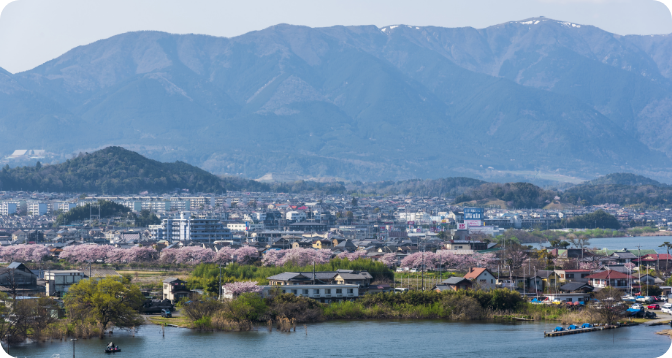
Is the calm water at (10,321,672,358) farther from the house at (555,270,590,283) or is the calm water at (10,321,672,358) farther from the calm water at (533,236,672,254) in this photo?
the calm water at (533,236,672,254)

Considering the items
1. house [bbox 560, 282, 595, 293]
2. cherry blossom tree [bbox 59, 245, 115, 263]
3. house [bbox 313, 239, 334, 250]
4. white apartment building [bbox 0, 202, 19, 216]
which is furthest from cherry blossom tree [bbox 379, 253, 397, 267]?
white apartment building [bbox 0, 202, 19, 216]

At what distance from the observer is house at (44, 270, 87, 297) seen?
29.7 metres

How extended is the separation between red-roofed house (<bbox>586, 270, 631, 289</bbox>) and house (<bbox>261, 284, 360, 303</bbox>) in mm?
9674

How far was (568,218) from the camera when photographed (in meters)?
88.5

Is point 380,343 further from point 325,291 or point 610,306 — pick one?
point 610,306

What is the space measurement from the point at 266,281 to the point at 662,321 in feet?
41.4

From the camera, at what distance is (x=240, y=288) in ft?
90.0

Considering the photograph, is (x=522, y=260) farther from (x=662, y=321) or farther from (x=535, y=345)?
(x=535, y=345)

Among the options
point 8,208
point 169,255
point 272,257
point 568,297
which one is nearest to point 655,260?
point 568,297

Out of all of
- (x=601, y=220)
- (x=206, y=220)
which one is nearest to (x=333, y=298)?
(x=206, y=220)

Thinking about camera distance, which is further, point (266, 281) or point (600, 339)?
point (266, 281)

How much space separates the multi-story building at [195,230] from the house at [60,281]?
87.6 feet

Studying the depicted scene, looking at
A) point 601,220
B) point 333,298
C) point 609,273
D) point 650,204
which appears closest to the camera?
point 333,298

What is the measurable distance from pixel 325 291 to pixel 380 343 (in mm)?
6171
